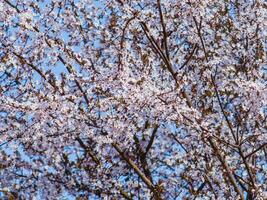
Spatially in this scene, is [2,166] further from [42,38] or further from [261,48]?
[261,48]

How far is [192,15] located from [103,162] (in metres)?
3.58

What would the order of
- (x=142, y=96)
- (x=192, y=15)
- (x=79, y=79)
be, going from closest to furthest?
(x=142, y=96) < (x=192, y=15) < (x=79, y=79)

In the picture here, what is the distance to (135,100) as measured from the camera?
739cm

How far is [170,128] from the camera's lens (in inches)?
398

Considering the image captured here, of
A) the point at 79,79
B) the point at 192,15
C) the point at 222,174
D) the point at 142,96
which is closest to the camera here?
the point at 142,96

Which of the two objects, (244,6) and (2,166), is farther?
(244,6)

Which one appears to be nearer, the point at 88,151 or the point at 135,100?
the point at 135,100

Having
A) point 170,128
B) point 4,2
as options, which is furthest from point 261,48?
point 4,2

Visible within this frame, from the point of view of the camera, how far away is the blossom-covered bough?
313 inches

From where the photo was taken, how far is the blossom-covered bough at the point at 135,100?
26.1 feet

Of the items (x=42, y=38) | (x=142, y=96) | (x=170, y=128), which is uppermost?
(x=42, y=38)

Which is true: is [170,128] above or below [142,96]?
above

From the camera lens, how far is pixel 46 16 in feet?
32.1

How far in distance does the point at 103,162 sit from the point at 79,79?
2.00 meters
